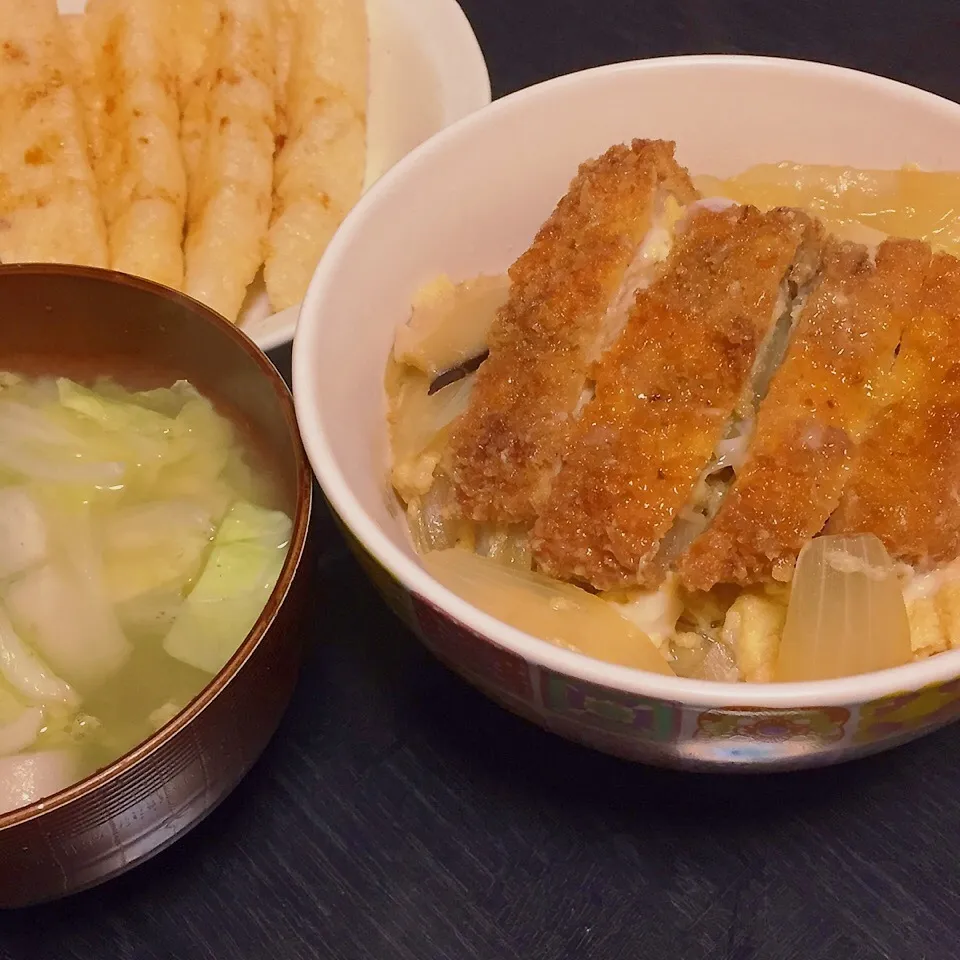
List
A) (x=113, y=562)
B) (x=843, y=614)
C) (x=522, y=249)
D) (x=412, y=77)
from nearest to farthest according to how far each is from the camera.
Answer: (x=843, y=614) < (x=113, y=562) < (x=522, y=249) < (x=412, y=77)

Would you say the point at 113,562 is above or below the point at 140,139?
below

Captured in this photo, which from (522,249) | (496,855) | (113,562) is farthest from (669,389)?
(113,562)

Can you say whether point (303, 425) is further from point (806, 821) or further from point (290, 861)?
point (806, 821)

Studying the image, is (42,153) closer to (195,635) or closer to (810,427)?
(195,635)

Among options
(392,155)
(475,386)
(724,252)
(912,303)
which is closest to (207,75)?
(392,155)

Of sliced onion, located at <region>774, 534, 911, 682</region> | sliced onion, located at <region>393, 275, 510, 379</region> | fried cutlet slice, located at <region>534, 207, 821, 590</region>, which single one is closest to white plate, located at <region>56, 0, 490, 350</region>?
sliced onion, located at <region>393, 275, 510, 379</region>
